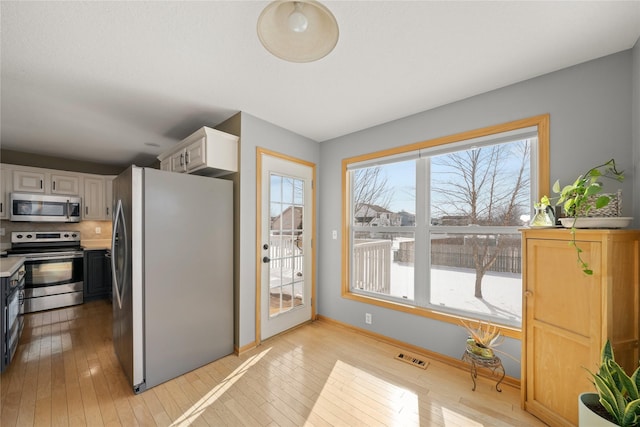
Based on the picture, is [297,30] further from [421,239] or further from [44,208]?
[44,208]

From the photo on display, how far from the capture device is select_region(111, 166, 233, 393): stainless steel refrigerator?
1.98 metres

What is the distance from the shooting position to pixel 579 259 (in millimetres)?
1455

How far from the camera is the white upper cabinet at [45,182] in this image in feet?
12.3

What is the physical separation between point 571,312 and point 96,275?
19.5 feet

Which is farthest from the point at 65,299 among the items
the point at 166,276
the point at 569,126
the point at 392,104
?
the point at 569,126

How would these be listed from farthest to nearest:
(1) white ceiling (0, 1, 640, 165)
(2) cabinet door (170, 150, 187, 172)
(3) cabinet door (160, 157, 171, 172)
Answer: (3) cabinet door (160, 157, 171, 172), (2) cabinet door (170, 150, 187, 172), (1) white ceiling (0, 1, 640, 165)

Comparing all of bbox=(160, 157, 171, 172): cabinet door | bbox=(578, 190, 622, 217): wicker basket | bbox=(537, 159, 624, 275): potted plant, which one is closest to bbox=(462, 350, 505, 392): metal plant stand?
bbox=(537, 159, 624, 275): potted plant

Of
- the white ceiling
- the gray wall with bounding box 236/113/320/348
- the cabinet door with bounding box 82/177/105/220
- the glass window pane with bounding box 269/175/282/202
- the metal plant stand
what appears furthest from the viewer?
the cabinet door with bounding box 82/177/105/220

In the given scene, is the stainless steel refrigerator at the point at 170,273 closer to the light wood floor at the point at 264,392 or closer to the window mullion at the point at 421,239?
the light wood floor at the point at 264,392

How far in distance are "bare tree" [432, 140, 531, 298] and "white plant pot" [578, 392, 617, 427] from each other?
3.27 ft

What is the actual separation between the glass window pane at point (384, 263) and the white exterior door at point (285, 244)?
2.19 feet

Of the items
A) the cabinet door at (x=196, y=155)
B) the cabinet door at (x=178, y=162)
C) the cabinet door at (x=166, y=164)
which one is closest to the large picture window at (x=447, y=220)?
the cabinet door at (x=196, y=155)

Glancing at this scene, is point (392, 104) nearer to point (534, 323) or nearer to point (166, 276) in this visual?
point (534, 323)

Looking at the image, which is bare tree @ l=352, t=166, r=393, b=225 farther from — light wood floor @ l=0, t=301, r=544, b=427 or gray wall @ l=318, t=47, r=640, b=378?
light wood floor @ l=0, t=301, r=544, b=427
